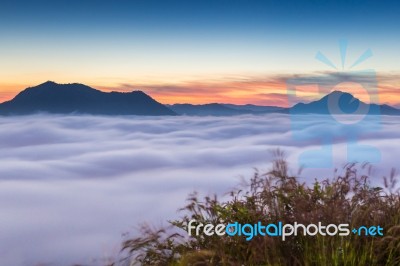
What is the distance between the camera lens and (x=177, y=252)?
749 centimetres

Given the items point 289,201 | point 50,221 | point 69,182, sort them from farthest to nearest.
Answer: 1. point 69,182
2. point 50,221
3. point 289,201

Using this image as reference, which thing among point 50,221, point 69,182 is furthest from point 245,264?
point 69,182

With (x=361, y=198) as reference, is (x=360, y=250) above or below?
below

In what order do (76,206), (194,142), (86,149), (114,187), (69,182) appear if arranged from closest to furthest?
(76,206) → (114,187) → (69,182) → (194,142) → (86,149)

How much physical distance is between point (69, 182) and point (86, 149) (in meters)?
71.1

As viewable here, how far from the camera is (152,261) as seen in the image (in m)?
7.49

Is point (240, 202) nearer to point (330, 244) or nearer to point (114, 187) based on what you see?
point (330, 244)

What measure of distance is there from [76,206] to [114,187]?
718 inches

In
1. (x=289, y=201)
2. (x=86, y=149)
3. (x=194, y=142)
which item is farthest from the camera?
(x=86, y=149)

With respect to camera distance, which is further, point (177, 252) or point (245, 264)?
point (177, 252)

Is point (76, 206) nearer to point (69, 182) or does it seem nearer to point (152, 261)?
point (69, 182)

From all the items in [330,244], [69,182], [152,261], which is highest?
[330,244]

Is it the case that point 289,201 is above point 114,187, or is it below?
above

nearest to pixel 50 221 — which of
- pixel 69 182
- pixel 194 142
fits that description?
pixel 69 182
